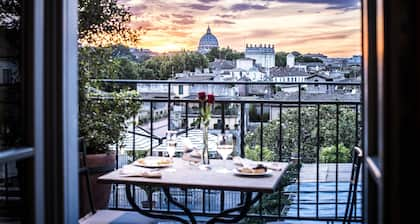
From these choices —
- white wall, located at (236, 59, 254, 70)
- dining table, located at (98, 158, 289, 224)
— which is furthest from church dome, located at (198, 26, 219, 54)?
dining table, located at (98, 158, 289, 224)

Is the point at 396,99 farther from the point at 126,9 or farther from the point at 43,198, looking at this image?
the point at 126,9

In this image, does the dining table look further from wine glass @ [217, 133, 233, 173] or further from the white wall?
the white wall

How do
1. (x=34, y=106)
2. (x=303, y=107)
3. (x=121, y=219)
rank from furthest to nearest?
(x=303, y=107) < (x=121, y=219) < (x=34, y=106)

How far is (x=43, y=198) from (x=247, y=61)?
→ 146 inches

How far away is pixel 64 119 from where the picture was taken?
5.82 feet

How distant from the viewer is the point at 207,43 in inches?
209

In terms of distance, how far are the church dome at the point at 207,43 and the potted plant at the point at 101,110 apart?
0.87 metres

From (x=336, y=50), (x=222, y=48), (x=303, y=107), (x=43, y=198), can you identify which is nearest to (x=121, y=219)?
(x=43, y=198)

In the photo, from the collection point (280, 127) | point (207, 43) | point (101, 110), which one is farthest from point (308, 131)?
point (101, 110)

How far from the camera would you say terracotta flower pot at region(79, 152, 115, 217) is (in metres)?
4.37

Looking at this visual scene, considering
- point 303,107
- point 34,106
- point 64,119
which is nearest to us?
point 34,106

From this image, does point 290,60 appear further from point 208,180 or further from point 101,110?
point 208,180

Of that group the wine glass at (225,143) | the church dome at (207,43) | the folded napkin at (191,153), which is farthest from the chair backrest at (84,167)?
the church dome at (207,43)

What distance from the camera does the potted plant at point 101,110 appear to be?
456 centimetres
